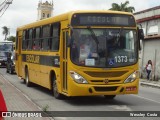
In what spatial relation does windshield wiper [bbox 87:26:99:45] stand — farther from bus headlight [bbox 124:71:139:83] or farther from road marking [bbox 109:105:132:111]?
road marking [bbox 109:105:132:111]

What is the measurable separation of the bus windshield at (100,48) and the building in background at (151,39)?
17785 millimetres

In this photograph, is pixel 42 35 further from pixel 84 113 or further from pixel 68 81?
pixel 84 113

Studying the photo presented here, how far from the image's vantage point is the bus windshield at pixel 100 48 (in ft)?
41.4

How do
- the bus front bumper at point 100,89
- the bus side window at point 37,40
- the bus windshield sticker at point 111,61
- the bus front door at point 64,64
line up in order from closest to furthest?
the bus front bumper at point 100,89 → the bus windshield sticker at point 111,61 → the bus front door at point 64,64 → the bus side window at point 37,40

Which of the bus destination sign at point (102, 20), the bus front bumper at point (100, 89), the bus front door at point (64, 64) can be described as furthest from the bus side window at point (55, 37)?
the bus front bumper at point (100, 89)

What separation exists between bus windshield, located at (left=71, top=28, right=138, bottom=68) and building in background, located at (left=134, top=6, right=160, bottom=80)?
1778 centimetres

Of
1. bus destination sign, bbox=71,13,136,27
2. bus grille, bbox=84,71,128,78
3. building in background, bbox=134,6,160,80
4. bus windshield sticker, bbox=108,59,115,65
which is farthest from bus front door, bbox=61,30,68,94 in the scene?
building in background, bbox=134,6,160,80

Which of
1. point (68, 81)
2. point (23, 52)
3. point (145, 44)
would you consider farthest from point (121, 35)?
point (145, 44)

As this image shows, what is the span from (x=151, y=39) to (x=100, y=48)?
65.0 ft

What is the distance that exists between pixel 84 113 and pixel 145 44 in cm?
2264

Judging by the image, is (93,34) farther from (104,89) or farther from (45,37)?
(45,37)

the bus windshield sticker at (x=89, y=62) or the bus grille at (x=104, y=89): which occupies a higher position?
the bus windshield sticker at (x=89, y=62)

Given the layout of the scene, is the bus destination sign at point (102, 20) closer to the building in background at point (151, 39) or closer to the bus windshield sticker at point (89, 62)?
the bus windshield sticker at point (89, 62)

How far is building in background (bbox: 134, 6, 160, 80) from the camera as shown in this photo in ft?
101
